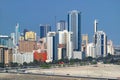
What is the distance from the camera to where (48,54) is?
54.7 m

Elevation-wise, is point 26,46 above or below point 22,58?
above

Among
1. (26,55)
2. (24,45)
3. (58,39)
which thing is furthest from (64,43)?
(26,55)

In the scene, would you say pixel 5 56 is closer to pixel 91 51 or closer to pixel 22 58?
pixel 22 58

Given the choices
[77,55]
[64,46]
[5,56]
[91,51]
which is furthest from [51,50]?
[91,51]

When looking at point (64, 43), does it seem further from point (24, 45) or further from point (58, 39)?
point (24, 45)

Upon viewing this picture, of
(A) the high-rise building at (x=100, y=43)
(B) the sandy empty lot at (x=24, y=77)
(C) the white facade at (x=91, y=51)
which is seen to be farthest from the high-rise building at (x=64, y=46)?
(B) the sandy empty lot at (x=24, y=77)

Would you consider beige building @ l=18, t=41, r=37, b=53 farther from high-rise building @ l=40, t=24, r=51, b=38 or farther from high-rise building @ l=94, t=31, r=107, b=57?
high-rise building @ l=40, t=24, r=51, b=38

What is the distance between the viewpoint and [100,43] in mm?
70438

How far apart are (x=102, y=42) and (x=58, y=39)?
14.0 metres

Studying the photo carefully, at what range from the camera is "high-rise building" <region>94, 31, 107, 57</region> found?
230 ft

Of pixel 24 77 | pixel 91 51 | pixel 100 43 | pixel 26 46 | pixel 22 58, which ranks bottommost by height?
pixel 24 77

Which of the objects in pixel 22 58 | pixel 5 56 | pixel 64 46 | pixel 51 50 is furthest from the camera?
pixel 64 46

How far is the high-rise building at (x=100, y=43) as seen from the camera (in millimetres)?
70125

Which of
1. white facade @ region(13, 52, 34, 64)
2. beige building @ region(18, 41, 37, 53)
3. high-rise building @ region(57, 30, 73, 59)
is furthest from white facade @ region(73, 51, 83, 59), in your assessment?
white facade @ region(13, 52, 34, 64)
